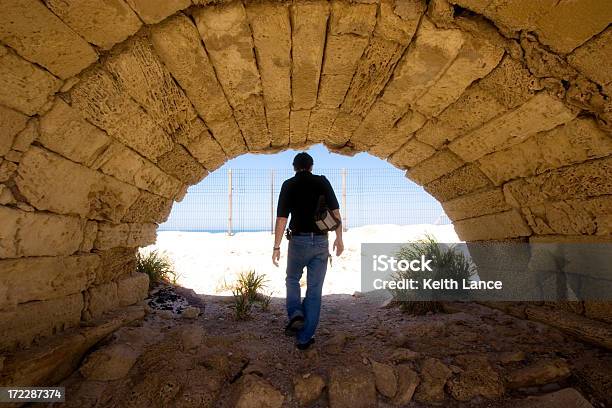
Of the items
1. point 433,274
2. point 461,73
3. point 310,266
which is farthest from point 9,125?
point 433,274

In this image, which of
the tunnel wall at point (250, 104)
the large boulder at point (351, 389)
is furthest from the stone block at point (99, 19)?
the large boulder at point (351, 389)

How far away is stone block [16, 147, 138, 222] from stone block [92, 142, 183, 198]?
0.22ft

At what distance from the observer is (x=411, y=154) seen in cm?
358

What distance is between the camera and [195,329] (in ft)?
10.0

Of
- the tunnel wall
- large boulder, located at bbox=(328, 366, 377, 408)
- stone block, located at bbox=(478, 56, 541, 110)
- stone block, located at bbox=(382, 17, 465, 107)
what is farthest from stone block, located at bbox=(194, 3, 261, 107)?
large boulder, located at bbox=(328, 366, 377, 408)

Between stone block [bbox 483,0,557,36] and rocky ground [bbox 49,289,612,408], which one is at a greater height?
stone block [bbox 483,0,557,36]

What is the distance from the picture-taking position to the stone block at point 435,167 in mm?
3309

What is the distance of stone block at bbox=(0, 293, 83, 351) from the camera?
6.79ft

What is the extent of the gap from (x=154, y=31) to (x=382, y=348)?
3.06 metres

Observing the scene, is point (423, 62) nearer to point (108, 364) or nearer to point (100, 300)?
point (108, 364)

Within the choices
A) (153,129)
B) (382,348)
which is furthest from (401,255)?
(153,129)

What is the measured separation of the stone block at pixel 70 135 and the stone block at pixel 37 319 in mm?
1094

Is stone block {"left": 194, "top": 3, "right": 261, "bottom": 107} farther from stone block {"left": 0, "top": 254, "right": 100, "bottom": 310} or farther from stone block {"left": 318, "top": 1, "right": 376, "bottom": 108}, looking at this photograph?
stone block {"left": 0, "top": 254, "right": 100, "bottom": 310}

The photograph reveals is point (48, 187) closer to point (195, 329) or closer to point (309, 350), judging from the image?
point (195, 329)
